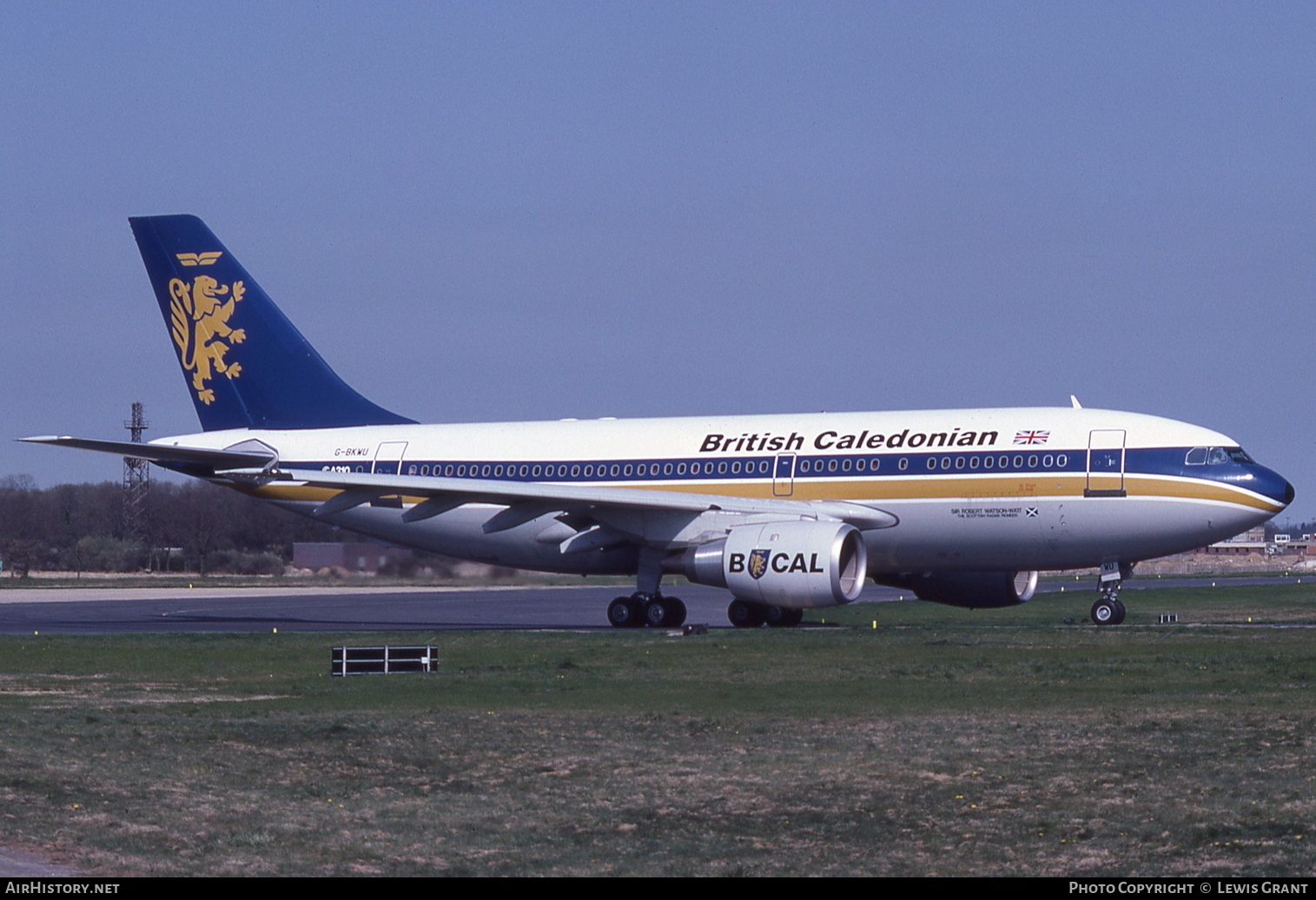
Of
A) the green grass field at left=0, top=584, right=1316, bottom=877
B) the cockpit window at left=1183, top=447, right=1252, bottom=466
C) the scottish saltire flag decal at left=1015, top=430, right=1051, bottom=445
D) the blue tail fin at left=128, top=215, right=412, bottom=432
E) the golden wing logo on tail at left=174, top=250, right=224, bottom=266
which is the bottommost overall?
the green grass field at left=0, top=584, right=1316, bottom=877

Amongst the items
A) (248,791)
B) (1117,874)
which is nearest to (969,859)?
(1117,874)

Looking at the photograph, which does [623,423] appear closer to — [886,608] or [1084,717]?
[886,608]

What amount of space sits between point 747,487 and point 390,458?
815cm

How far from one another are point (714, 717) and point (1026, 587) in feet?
58.1

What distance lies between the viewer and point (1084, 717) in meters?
15.3

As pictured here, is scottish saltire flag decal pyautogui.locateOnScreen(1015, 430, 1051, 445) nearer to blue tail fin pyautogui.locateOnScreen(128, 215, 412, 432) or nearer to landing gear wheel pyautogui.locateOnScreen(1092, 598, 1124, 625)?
landing gear wheel pyautogui.locateOnScreen(1092, 598, 1124, 625)

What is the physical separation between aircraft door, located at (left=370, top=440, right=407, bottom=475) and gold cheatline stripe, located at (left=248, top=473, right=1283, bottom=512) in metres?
3.46

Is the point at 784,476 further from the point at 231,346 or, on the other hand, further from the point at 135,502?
the point at 135,502

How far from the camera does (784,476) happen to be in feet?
96.9

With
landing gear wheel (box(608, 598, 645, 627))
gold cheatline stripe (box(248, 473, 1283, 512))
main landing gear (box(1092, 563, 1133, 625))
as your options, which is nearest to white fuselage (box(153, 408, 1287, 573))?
gold cheatline stripe (box(248, 473, 1283, 512))

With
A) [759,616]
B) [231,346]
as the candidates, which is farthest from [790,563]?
[231,346]

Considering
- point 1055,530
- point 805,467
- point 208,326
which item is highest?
point 208,326

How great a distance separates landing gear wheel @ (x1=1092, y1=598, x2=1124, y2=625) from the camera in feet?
93.0

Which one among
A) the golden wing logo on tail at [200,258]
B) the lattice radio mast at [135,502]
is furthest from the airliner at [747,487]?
the lattice radio mast at [135,502]
